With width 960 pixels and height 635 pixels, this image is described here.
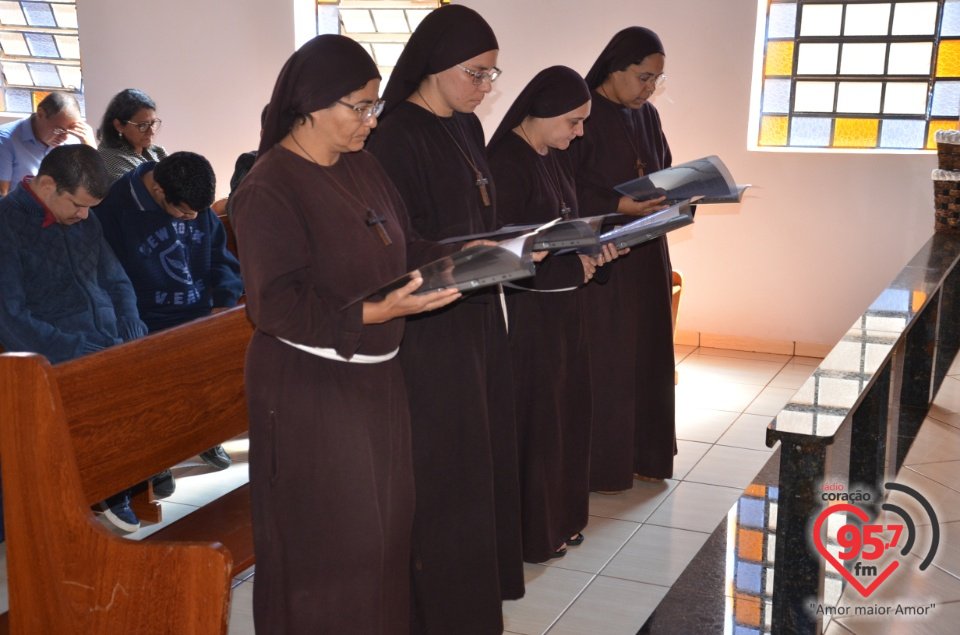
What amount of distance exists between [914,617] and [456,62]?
2.35 metres

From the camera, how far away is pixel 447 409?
2971mm

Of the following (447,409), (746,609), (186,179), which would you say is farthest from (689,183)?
(186,179)

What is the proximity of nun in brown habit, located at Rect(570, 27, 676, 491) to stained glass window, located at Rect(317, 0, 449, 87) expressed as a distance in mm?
3904

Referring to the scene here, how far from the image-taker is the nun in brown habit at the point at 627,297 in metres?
4.30

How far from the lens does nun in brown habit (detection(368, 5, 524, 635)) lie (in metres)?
2.95

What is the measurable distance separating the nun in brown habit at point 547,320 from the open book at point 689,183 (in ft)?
0.89

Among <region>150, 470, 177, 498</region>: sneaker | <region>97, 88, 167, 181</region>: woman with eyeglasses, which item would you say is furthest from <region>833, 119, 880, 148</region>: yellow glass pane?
<region>150, 470, 177, 498</region>: sneaker

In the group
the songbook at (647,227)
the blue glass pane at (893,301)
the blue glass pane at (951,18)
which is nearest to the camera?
the songbook at (647,227)

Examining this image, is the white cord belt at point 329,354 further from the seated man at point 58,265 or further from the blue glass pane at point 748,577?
the seated man at point 58,265

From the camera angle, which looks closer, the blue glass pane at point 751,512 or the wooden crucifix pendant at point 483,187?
the wooden crucifix pendant at point 483,187

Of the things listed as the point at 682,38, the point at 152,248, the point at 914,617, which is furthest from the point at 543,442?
the point at 682,38

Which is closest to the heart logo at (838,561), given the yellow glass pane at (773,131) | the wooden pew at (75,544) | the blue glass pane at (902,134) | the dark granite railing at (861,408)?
the dark granite railing at (861,408)

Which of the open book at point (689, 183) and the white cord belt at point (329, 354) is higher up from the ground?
the open book at point (689, 183)

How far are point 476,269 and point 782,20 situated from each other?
5.75m
